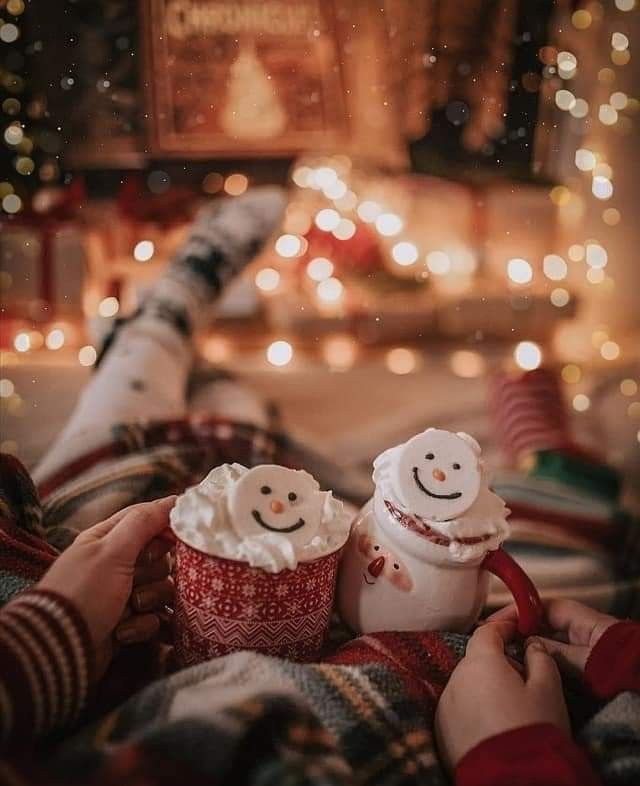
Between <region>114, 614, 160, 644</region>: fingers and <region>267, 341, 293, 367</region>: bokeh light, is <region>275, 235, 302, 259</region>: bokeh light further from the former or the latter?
<region>114, 614, 160, 644</region>: fingers

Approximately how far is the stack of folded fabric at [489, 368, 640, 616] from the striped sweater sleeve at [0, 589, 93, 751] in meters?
0.32

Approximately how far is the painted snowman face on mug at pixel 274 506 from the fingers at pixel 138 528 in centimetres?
6

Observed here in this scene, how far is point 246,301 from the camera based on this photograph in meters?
1.63

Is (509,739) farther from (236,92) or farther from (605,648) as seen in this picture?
(236,92)

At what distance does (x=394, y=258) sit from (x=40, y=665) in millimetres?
1467

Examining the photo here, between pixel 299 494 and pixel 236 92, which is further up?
pixel 236 92

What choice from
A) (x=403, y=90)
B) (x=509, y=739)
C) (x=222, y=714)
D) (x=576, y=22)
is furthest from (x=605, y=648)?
(x=576, y=22)

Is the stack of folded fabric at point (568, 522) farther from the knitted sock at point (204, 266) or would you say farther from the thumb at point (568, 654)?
the knitted sock at point (204, 266)

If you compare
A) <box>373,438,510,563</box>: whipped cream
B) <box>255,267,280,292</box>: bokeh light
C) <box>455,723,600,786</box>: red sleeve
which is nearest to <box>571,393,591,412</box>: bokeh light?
<box>255,267,280,292</box>: bokeh light

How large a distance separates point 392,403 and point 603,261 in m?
0.68

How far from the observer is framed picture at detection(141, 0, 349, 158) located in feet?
3.63

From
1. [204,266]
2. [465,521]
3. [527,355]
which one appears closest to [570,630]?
[465,521]

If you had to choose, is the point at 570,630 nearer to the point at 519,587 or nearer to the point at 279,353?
the point at 519,587

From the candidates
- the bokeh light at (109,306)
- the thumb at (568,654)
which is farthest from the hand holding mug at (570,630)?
the bokeh light at (109,306)
